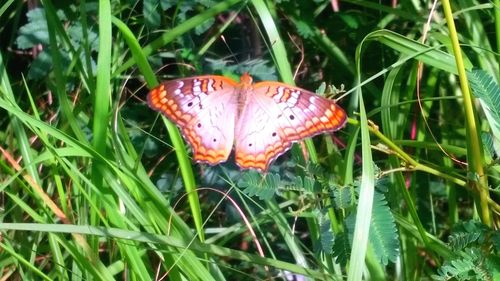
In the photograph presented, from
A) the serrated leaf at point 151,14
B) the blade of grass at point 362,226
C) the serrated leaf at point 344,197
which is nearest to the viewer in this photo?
the blade of grass at point 362,226

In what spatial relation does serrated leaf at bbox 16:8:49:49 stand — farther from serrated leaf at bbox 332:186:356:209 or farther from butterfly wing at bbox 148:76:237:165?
serrated leaf at bbox 332:186:356:209

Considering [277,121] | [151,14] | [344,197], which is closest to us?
[344,197]

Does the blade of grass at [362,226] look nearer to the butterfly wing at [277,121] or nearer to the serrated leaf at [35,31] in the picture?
the butterfly wing at [277,121]

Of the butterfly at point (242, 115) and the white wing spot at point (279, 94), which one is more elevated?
the white wing spot at point (279, 94)

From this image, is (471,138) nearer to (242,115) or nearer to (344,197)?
(344,197)

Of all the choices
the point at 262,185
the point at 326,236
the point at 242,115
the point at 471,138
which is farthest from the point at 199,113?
the point at 471,138

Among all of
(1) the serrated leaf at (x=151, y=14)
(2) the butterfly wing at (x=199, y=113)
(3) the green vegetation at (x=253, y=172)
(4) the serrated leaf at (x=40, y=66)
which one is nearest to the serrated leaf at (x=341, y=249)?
(3) the green vegetation at (x=253, y=172)

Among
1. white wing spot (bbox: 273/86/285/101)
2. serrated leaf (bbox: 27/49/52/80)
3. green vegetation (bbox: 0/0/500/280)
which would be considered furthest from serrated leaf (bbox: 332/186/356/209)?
serrated leaf (bbox: 27/49/52/80)

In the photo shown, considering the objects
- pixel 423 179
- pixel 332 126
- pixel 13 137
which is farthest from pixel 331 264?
pixel 13 137
